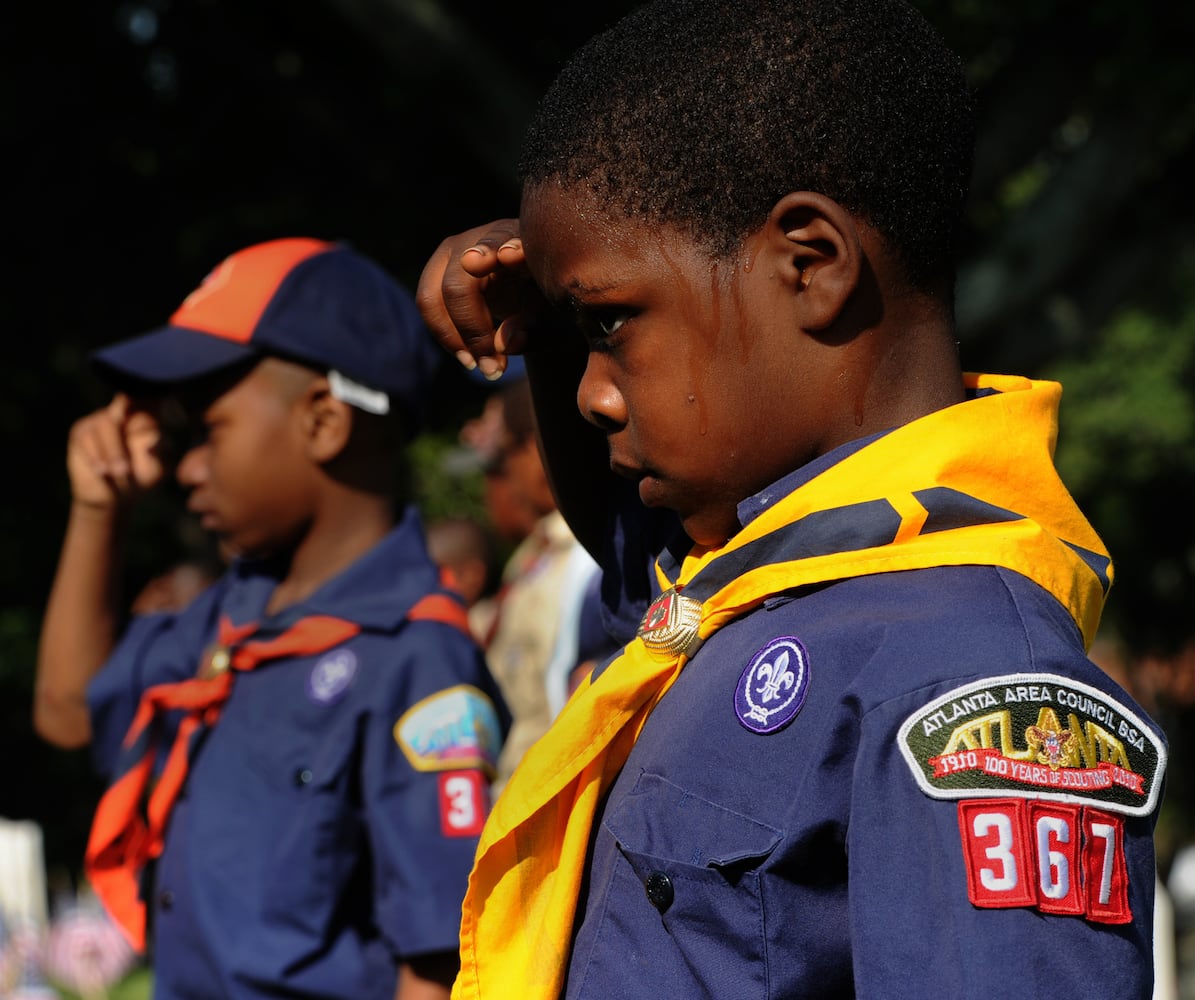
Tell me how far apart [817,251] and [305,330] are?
5.77 feet

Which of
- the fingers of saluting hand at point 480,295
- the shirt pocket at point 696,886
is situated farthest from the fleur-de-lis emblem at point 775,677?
the fingers of saluting hand at point 480,295

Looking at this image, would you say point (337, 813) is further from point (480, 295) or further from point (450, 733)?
point (480, 295)

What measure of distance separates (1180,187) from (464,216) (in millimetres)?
4261

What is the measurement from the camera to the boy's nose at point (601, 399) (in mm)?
1605

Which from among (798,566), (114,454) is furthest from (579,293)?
(114,454)

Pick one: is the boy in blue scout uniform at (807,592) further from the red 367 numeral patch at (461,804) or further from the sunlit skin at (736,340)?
the red 367 numeral patch at (461,804)

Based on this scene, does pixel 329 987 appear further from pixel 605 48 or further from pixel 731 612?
pixel 605 48

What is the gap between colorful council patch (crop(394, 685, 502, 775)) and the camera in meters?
2.67

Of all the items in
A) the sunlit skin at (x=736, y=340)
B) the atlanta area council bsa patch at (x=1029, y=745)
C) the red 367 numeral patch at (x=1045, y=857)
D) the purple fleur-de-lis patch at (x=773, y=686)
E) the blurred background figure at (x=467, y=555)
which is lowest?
the blurred background figure at (x=467, y=555)

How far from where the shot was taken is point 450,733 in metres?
2.70

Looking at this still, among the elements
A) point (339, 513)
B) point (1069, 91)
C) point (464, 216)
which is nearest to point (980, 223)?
point (1069, 91)

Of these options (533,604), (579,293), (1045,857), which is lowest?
(533,604)

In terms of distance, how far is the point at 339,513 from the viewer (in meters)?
3.08

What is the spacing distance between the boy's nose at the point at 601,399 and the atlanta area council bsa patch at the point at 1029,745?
1.57ft
